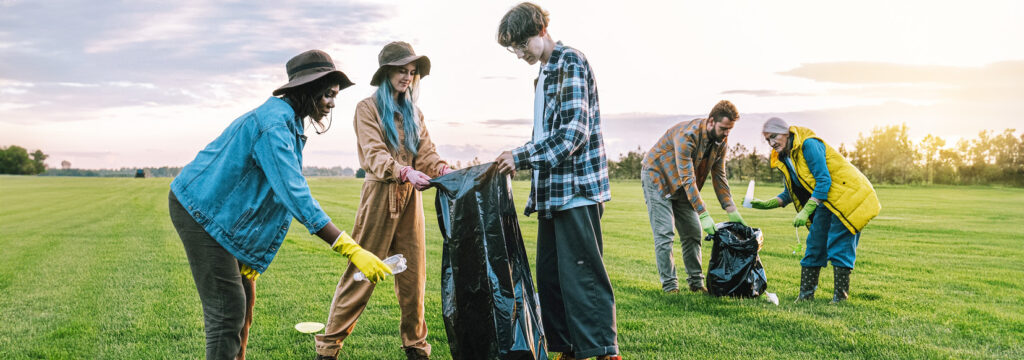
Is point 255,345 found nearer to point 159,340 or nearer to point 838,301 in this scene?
point 159,340

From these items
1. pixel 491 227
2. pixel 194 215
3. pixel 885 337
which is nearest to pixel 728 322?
pixel 885 337

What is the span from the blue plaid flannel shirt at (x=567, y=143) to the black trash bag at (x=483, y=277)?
230mm

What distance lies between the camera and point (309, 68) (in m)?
2.67

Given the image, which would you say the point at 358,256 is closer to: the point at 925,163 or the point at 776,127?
the point at 776,127

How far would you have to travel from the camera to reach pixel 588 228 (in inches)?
128

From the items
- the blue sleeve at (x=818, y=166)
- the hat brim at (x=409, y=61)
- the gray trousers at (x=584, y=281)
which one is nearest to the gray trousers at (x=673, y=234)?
the blue sleeve at (x=818, y=166)

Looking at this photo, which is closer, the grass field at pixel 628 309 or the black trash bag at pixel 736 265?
the grass field at pixel 628 309

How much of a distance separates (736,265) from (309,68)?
165 inches

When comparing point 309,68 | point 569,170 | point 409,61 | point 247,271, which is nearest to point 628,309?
point 569,170

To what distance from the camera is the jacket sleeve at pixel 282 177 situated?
7.97ft

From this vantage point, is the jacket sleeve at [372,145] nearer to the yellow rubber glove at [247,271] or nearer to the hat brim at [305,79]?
the hat brim at [305,79]

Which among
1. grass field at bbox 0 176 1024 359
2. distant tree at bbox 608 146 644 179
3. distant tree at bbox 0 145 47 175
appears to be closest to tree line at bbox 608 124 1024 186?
distant tree at bbox 608 146 644 179

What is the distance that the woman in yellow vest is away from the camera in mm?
5227

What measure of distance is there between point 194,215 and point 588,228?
6.08 feet
